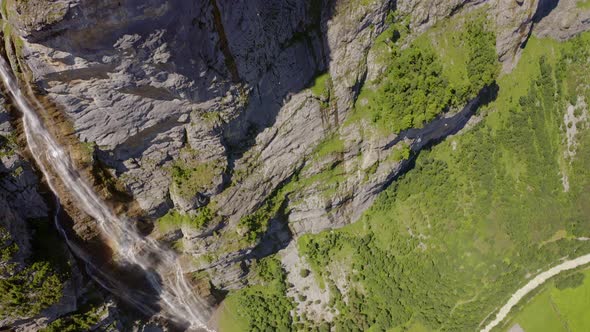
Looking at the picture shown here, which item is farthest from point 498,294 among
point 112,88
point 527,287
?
point 112,88

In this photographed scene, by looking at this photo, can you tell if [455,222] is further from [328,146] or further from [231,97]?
[231,97]

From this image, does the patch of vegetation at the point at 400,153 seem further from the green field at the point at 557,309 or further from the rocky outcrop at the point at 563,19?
the green field at the point at 557,309

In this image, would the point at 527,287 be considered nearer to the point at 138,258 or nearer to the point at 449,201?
the point at 449,201

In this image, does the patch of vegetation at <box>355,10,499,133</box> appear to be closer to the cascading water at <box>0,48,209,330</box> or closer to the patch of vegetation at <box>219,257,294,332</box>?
the patch of vegetation at <box>219,257,294,332</box>

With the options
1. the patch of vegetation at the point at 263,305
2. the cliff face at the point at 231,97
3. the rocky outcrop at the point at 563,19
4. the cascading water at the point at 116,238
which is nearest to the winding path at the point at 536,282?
the cliff face at the point at 231,97

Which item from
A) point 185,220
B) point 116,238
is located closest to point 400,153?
point 185,220
